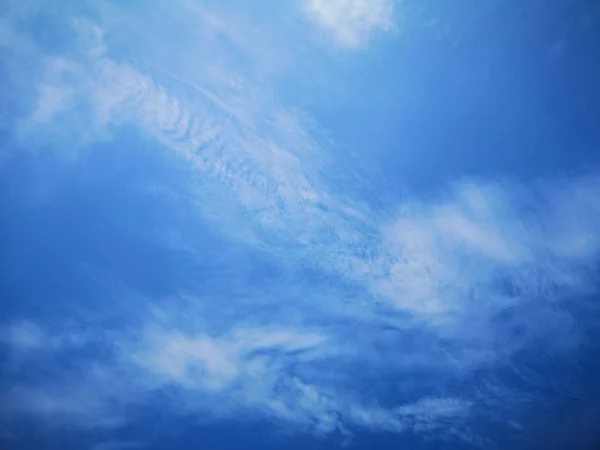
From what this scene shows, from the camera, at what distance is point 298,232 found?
4.11m

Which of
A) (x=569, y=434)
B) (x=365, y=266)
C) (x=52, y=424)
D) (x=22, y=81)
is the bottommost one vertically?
(x=52, y=424)

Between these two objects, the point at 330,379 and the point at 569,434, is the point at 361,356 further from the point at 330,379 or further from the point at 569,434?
the point at 569,434

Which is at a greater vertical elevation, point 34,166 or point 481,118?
point 481,118

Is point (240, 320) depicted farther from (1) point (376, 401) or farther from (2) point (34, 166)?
(2) point (34, 166)

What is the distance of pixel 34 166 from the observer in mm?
3816

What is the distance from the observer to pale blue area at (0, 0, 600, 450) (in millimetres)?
3773

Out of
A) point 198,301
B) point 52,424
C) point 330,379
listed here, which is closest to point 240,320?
point 198,301

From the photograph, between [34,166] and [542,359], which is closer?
[34,166]

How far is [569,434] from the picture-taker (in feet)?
14.5

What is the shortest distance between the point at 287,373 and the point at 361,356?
75cm

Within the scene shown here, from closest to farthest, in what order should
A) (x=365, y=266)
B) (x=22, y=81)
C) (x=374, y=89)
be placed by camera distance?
(x=22, y=81) → (x=374, y=89) → (x=365, y=266)

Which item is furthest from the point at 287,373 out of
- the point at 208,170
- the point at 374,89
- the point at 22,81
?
the point at 22,81

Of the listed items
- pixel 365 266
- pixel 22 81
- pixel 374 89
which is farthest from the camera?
pixel 365 266

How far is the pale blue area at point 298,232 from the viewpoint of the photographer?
3773 millimetres
